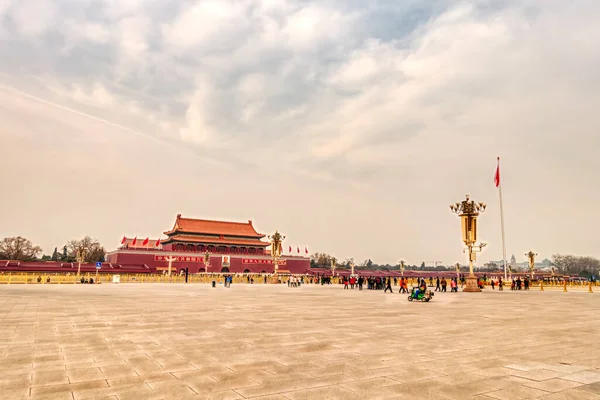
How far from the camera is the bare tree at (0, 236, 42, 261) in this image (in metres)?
79.5

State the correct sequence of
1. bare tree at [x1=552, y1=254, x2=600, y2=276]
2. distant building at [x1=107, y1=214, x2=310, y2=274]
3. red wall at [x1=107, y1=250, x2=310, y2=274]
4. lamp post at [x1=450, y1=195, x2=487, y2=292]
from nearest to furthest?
lamp post at [x1=450, y1=195, x2=487, y2=292] < red wall at [x1=107, y1=250, x2=310, y2=274] < distant building at [x1=107, y1=214, x2=310, y2=274] < bare tree at [x1=552, y1=254, x2=600, y2=276]

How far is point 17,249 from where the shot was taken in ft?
262

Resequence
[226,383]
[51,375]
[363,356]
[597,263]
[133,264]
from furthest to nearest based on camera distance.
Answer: [597,263] → [133,264] → [363,356] → [51,375] → [226,383]

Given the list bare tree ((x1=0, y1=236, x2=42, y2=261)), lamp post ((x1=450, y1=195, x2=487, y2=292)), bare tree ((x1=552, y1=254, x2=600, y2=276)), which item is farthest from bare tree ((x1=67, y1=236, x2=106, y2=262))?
bare tree ((x1=552, y1=254, x2=600, y2=276))

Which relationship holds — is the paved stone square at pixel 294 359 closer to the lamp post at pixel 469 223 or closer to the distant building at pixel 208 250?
the lamp post at pixel 469 223

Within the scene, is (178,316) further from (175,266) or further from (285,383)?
(175,266)

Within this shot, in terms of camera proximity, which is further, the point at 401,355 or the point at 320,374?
the point at 401,355

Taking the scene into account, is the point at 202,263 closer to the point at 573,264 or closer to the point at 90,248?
the point at 90,248

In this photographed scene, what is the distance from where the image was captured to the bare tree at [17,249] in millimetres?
79500

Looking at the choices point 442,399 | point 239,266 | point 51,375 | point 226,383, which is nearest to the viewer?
point 442,399

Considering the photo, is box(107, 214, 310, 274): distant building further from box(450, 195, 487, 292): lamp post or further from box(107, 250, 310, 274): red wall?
box(450, 195, 487, 292): lamp post

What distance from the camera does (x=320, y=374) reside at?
5762mm

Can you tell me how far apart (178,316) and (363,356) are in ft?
25.9

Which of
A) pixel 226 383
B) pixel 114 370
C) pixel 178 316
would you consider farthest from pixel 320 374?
pixel 178 316
